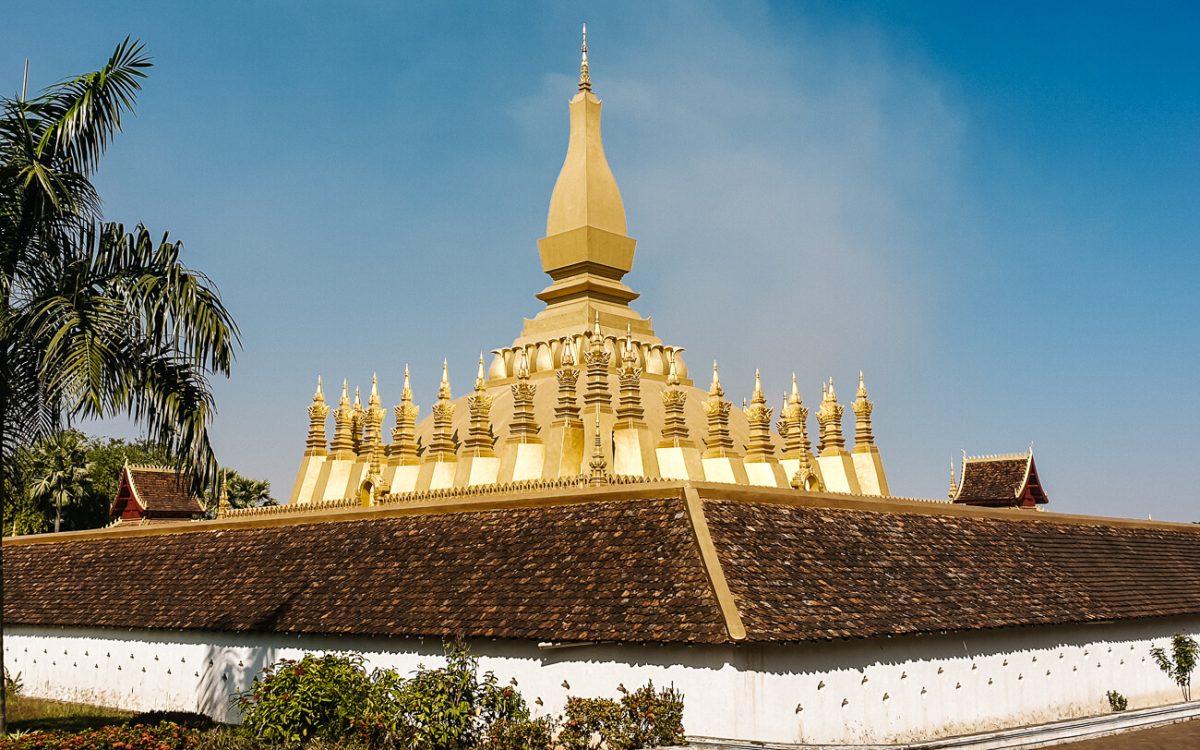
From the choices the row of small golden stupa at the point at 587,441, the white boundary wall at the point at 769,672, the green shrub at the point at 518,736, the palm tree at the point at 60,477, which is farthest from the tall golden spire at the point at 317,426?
the palm tree at the point at 60,477

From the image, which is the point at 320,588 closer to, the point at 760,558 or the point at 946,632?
the point at 760,558

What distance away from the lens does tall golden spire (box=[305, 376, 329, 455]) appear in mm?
29000

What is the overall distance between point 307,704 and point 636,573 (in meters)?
4.50

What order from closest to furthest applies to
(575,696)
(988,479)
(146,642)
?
(575,696)
(146,642)
(988,479)

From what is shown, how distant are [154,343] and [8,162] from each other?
2609 millimetres

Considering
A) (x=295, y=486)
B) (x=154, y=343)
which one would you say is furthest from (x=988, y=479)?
(x=154, y=343)

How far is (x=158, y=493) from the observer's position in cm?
3994

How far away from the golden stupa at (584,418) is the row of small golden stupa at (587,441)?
3cm

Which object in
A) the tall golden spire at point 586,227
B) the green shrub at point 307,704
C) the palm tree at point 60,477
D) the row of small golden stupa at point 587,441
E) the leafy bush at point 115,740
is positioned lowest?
the leafy bush at point 115,740

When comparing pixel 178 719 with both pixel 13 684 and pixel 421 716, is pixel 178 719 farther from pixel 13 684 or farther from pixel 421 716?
pixel 13 684

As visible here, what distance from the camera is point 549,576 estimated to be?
16.5 meters

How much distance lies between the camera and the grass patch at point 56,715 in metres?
18.9

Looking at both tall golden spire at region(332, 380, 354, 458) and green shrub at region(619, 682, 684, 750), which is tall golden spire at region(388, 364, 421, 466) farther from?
green shrub at region(619, 682, 684, 750)

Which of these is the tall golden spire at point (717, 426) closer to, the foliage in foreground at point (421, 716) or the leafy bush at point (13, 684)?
the foliage in foreground at point (421, 716)
